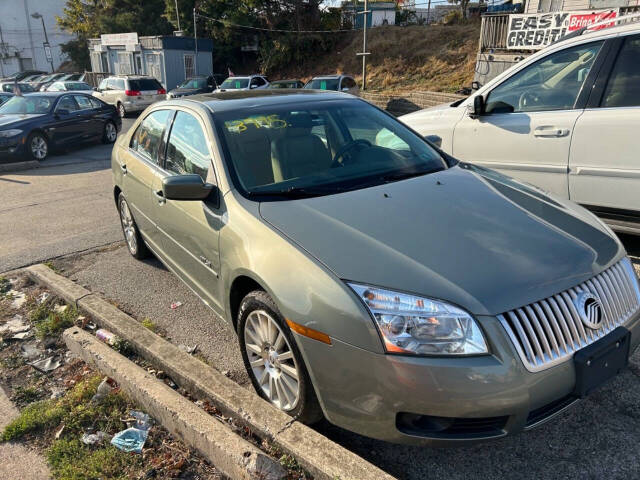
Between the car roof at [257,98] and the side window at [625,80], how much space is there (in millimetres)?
2104

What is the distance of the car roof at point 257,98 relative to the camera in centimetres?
361

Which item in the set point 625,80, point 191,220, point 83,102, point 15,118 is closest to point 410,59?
point 83,102

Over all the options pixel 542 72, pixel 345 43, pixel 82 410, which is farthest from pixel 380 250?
pixel 345 43

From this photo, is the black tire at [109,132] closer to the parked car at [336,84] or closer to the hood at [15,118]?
the hood at [15,118]

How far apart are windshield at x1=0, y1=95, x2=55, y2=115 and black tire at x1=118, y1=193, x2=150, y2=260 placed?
27.8 feet

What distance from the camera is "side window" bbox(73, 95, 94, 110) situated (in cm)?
1291

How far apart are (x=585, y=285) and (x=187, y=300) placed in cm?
312

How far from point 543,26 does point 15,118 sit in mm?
15291

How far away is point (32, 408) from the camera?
2959mm

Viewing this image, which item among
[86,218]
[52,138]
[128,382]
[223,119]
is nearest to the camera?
[128,382]

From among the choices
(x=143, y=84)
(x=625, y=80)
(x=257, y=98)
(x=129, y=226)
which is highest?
(x=625, y=80)

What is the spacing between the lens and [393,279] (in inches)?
84.6

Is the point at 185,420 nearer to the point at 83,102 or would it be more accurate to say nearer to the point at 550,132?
the point at 550,132

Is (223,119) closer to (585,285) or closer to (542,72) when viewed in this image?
(585,285)
